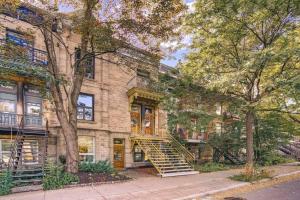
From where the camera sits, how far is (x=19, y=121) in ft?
50.7

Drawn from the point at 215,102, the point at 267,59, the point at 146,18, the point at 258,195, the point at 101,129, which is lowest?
the point at 258,195

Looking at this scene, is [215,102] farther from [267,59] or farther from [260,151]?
[260,151]

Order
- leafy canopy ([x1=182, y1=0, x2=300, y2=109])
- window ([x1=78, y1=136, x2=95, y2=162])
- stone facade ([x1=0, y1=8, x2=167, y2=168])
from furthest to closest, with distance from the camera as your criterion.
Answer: window ([x1=78, y1=136, x2=95, y2=162]), stone facade ([x1=0, y1=8, x2=167, y2=168]), leafy canopy ([x1=182, y1=0, x2=300, y2=109])

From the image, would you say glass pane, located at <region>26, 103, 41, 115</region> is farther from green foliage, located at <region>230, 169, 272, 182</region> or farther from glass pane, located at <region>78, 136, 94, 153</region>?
green foliage, located at <region>230, 169, 272, 182</region>

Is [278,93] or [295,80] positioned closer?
[295,80]

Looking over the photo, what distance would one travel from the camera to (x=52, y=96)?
13.9m

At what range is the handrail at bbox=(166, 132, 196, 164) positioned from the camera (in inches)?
781

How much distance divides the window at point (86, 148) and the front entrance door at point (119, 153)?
2.03 metres

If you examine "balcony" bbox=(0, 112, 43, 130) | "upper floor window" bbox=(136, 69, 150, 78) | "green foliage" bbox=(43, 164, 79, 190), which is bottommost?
"green foliage" bbox=(43, 164, 79, 190)

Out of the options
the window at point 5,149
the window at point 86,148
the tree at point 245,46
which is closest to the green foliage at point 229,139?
the tree at point 245,46

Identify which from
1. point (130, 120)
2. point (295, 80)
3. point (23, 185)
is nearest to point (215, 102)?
point (295, 80)

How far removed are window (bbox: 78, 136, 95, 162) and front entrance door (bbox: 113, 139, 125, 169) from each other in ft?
6.65

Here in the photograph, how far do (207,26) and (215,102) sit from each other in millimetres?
4798

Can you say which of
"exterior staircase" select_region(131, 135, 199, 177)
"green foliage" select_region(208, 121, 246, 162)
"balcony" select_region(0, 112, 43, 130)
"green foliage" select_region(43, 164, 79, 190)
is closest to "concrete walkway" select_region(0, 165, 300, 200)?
"green foliage" select_region(43, 164, 79, 190)
